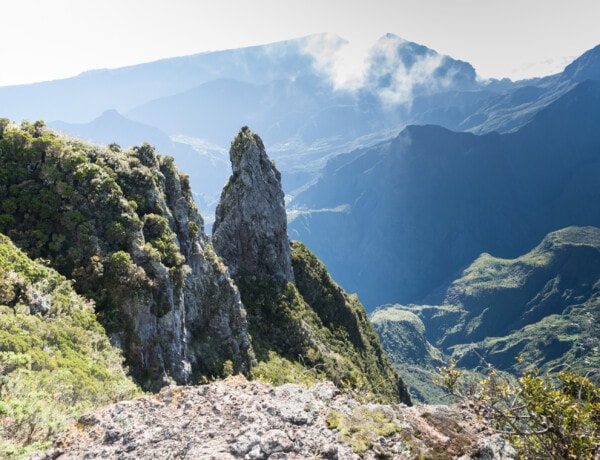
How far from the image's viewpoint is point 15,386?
40.6 ft

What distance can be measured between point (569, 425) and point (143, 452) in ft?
33.6

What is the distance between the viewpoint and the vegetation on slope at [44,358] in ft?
35.9

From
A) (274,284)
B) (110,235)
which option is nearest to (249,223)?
(274,284)

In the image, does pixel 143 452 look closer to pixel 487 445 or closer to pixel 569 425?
pixel 487 445

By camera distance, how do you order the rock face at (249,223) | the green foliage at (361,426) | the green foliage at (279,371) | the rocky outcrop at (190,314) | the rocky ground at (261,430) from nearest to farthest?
1. the rocky ground at (261,430)
2. the green foliage at (361,426)
3. the rocky outcrop at (190,314)
4. the green foliage at (279,371)
5. the rock face at (249,223)

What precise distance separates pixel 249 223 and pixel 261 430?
65363 millimetres

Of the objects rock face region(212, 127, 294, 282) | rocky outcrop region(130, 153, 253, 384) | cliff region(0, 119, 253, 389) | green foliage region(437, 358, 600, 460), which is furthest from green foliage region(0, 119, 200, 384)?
rock face region(212, 127, 294, 282)

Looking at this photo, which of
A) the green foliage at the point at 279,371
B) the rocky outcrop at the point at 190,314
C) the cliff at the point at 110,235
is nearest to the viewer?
the cliff at the point at 110,235

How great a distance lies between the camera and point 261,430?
33.4 ft

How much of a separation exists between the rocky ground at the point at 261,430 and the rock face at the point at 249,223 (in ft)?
195

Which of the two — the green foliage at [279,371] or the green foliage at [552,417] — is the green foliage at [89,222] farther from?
the green foliage at [552,417]

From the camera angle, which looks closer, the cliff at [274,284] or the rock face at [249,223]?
the cliff at [274,284]

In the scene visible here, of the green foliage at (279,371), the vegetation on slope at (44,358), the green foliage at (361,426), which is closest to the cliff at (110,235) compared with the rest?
the vegetation on slope at (44,358)

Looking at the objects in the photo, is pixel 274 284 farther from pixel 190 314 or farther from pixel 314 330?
pixel 190 314
